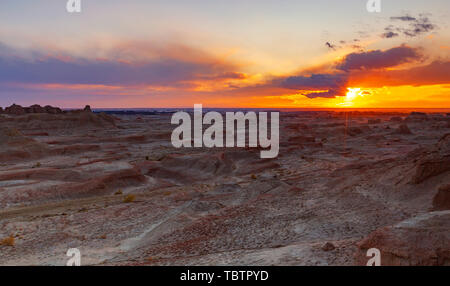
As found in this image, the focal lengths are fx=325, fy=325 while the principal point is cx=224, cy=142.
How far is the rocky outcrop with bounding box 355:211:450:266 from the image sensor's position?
795 cm

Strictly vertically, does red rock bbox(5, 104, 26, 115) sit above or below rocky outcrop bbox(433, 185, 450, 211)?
above

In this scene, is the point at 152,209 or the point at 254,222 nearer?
the point at 254,222

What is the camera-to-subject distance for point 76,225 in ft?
59.7

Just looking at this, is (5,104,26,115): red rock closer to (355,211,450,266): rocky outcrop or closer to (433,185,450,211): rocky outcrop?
(433,185,450,211): rocky outcrop

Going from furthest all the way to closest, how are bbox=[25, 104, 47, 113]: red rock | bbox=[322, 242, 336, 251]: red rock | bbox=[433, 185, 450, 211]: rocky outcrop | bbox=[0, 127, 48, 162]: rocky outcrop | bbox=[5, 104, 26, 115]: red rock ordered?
bbox=[25, 104, 47, 113]: red rock → bbox=[5, 104, 26, 115]: red rock → bbox=[0, 127, 48, 162]: rocky outcrop → bbox=[433, 185, 450, 211]: rocky outcrop → bbox=[322, 242, 336, 251]: red rock

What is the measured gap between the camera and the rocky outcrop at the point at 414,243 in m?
7.95

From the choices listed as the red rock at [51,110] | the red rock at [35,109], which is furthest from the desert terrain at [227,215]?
the red rock at [35,109]
